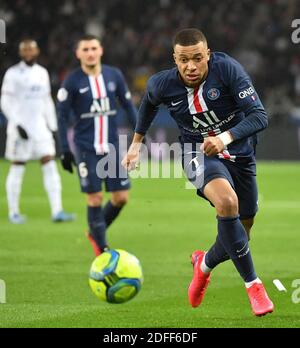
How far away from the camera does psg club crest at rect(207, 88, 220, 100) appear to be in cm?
681

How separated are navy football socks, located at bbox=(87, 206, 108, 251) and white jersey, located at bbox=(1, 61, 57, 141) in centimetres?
364

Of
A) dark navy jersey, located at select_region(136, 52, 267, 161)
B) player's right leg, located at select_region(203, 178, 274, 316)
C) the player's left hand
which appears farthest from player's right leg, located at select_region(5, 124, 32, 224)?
the player's left hand

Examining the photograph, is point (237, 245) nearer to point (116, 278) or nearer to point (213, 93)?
point (116, 278)

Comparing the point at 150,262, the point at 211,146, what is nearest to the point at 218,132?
the point at 211,146

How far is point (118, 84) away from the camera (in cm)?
993

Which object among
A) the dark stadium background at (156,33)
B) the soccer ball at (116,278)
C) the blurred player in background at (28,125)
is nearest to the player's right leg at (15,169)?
the blurred player in background at (28,125)

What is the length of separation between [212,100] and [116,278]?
1.45m

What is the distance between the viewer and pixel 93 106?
9.85 meters

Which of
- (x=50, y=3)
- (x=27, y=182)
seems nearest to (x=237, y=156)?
(x=27, y=182)

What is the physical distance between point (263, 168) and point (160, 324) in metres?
14.0

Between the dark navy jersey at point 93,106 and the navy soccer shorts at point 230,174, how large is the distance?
2.76 meters

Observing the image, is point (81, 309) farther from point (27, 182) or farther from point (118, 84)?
point (27, 182)

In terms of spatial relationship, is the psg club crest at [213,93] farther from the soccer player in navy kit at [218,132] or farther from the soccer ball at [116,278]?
the soccer ball at [116,278]

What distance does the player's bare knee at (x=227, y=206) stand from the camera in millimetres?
6520
